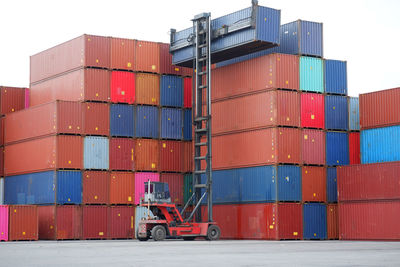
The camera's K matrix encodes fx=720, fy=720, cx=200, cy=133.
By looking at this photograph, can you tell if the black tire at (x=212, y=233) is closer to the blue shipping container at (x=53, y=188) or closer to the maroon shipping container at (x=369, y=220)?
the maroon shipping container at (x=369, y=220)

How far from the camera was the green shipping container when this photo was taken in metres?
42.0

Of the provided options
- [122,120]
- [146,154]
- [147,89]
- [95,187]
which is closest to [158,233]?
[95,187]

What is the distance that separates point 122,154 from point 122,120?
2.15 metres

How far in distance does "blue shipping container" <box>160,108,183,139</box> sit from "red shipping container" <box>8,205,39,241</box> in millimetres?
9894

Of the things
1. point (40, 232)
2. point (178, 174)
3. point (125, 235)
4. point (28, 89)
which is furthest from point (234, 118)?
point (28, 89)

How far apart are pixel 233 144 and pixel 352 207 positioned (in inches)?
314

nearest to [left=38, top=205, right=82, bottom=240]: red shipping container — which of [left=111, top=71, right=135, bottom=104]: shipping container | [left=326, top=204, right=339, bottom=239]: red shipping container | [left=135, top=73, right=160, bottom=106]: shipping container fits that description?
[left=111, top=71, right=135, bottom=104]: shipping container

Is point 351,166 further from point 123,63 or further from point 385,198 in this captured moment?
point 123,63

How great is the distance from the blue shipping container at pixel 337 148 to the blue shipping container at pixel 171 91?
10717 millimetres

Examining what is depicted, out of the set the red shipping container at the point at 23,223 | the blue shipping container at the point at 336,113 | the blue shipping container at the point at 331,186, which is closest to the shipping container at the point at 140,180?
the red shipping container at the point at 23,223

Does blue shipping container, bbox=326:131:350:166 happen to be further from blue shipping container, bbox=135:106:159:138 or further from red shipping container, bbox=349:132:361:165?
blue shipping container, bbox=135:106:159:138

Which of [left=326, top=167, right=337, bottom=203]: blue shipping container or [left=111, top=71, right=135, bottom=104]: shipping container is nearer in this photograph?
[left=326, top=167, right=337, bottom=203]: blue shipping container

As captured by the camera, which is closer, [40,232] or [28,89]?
[40,232]

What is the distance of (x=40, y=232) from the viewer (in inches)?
1711
